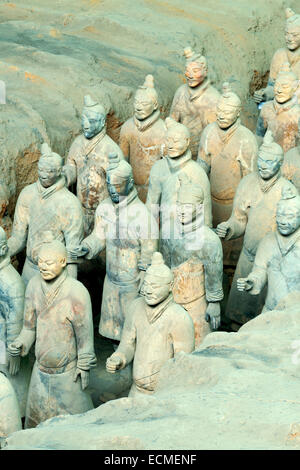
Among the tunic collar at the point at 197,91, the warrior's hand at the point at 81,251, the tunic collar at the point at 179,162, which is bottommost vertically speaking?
the warrior's hand at the point at 81,251

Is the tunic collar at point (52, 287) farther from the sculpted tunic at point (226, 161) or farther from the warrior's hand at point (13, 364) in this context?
the sculpted tunic at point (226, 161)

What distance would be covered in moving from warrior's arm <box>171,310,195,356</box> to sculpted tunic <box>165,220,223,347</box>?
1.05 metres

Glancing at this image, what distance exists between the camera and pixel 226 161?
9984 mm

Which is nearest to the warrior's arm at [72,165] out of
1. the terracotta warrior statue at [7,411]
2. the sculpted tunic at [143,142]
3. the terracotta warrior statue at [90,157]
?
the terracotta warrior statue at [90,157]

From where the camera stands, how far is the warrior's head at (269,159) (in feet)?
29.1

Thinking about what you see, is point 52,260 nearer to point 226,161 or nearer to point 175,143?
point 175,143

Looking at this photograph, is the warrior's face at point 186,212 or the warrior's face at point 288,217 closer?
the warrior's face at point 288,217

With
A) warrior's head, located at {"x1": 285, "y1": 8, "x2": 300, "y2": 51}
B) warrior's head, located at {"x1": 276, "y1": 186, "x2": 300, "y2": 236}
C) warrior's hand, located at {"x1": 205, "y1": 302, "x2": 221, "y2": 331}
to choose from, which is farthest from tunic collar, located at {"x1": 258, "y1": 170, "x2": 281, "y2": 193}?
warrior's head, located at {"x1": 285, "y1": 8, "x2": 300, "y2": 51}

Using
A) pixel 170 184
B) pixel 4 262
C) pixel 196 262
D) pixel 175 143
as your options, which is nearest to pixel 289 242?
pixel 196 262

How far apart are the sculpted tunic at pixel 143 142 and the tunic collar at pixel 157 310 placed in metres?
3.00

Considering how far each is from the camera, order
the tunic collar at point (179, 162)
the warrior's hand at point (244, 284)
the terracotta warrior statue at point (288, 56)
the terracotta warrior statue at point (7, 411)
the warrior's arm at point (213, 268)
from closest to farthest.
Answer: the terracotta warrior statue at point (7, 411) → the warrior's hand at point (244, 284) → the warrior's arm at point (213, 268) → the tunic collar at point (179, 162) → the terracotta warrior statue at point (288, 56)

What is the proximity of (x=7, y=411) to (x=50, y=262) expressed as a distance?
131cm

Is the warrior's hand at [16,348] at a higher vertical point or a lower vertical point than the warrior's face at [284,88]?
lower
